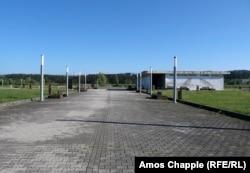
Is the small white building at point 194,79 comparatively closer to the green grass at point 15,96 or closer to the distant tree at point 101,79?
the green grass at point 15,96

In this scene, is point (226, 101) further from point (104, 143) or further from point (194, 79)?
point (194, 79)

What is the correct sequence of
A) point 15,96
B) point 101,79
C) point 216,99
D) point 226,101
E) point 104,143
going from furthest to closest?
1. point 101,79
2. point 15,96
3. point 216,99
4. point 226,101
5. point 104,143

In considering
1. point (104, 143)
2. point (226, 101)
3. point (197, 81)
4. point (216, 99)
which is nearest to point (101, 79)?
point (197, 81)

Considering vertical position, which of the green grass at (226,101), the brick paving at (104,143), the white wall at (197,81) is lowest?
the green grass at (226,101)

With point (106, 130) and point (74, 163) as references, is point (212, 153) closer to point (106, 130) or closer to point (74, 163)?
point (74, 163)

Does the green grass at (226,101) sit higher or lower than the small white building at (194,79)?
lower

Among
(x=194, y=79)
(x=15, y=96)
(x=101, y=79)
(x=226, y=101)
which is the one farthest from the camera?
(x=101, y=79)

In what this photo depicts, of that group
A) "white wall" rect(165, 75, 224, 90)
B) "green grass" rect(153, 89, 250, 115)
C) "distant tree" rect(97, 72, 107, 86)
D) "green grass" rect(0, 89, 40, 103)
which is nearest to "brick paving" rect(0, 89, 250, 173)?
"green grass" rect(153, 89, 250, 115)

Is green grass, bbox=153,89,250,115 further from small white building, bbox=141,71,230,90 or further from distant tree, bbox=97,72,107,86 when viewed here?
distant tree, bbox=97,72,107,86

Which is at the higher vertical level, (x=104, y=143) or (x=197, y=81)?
(x=197, y=81)

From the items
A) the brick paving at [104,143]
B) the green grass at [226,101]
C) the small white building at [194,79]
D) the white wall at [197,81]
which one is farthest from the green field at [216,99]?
the white wall at [197,81]

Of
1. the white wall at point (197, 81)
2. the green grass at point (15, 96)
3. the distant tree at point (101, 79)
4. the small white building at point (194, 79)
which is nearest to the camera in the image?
the green grass at point (15, 96)

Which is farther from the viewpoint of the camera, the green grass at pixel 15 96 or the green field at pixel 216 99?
the green grass at pixel 15 96

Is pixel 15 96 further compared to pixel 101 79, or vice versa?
pixel 101 79
